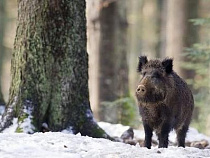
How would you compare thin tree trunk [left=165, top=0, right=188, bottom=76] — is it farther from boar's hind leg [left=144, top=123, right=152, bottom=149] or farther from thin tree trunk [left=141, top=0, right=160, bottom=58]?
thin tree trunk [left=141, top=0, right=160, bottom=58]

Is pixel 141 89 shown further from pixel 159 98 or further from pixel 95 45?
pixel 95 45

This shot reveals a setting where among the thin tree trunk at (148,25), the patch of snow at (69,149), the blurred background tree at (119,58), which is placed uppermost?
the thin tree trunk at (148,25)

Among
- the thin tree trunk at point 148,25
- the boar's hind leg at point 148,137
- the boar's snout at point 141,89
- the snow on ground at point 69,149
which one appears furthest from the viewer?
the thin tree trunk at point 148,25

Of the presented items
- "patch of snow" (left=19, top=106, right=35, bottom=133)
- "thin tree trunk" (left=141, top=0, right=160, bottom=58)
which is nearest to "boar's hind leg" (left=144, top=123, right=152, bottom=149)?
"patch of snow" (left=19, top=106, right=35, bottom=133)

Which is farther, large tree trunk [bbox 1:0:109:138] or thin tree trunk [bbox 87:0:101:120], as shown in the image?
thin tree trunk [bbox 87:0:101:120]

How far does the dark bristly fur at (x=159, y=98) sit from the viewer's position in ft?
24.0

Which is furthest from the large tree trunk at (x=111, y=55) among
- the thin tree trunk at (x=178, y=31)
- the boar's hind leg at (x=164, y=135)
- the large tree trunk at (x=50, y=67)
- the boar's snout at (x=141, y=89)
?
the boar's snout at (x=141, y=89)

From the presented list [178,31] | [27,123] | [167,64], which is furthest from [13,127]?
[178,31]

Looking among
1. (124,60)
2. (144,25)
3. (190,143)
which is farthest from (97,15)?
(144,25)

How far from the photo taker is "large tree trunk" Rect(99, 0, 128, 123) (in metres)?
14.9

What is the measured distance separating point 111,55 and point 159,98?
775cm

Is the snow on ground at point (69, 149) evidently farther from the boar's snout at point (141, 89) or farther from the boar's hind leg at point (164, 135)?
the boar's hind leg at point (164, 135)

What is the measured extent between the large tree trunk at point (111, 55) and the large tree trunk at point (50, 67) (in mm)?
6214

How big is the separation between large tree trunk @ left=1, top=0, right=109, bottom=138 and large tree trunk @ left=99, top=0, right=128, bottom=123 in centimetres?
621
